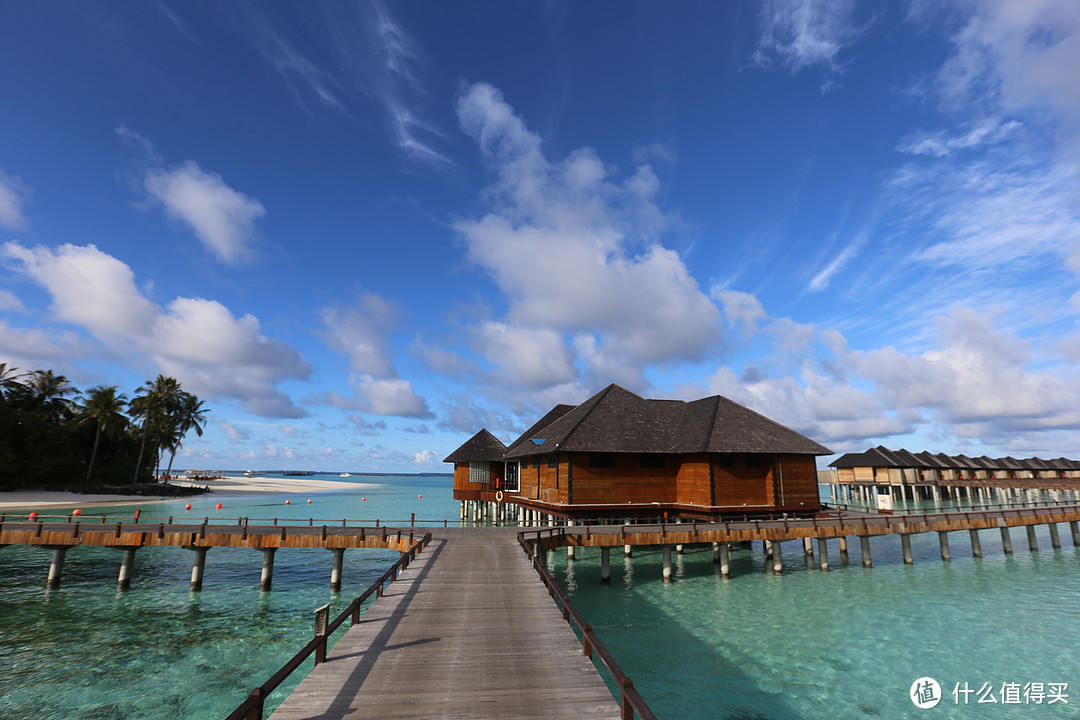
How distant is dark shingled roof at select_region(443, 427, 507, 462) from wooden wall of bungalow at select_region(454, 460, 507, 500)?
96 centimetres

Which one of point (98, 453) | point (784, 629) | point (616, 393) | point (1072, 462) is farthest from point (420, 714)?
point (1072, 462)

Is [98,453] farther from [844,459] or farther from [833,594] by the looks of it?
[844,459]

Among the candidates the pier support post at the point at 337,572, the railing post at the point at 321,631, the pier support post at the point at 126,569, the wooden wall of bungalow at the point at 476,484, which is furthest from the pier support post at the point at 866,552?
the pier support post at the point at 126,569

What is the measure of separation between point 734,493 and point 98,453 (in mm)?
87501

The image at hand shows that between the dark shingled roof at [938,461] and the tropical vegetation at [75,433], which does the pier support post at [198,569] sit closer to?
the tropical vegetation at [75,433]

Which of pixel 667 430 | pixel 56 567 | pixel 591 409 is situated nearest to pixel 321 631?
pixel 591 409

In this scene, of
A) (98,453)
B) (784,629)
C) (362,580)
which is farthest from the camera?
(98,453)

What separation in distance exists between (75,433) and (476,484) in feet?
201

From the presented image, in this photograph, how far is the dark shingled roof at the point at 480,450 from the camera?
156 feet

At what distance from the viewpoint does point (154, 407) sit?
79.1m

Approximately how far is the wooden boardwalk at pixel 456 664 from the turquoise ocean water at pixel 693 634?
15.8 ft

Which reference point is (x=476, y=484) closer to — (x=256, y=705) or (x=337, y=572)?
(x=337, y=572)

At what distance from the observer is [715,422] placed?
31.7 m

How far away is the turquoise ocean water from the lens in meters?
13.3
